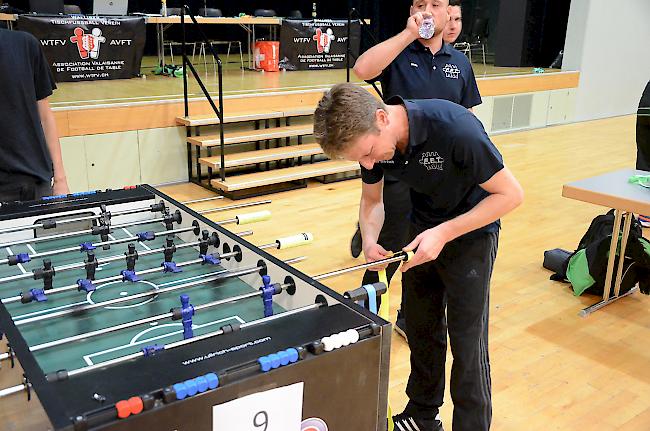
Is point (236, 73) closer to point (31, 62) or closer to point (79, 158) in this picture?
point (79, 158)

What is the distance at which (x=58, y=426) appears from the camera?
1.01m

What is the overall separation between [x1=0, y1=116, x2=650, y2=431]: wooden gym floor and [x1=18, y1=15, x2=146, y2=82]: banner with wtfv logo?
192cm

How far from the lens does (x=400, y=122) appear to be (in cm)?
164

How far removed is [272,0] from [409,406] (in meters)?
10.9

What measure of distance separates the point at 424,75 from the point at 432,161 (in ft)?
2.90

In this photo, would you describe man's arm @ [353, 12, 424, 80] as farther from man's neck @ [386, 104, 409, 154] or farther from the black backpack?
the black backpack

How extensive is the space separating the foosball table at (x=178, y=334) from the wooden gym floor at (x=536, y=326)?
146 millimetres

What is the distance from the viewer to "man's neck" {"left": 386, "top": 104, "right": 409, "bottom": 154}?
5.34 ft

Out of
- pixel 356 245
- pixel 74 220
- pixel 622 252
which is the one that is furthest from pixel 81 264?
pixel 622 252

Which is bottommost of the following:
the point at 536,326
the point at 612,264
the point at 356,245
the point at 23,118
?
the point at 536,326

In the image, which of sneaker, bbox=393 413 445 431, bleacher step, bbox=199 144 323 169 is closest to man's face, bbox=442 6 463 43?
sneaker, bbox=393 413 445 431

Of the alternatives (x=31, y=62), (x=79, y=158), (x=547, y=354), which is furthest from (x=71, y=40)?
(x=547, y=354)

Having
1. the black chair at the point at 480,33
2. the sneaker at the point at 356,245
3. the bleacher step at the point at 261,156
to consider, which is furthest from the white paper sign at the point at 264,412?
the black chair at the point at 480,33

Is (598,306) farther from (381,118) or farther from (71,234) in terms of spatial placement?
(71,234)
